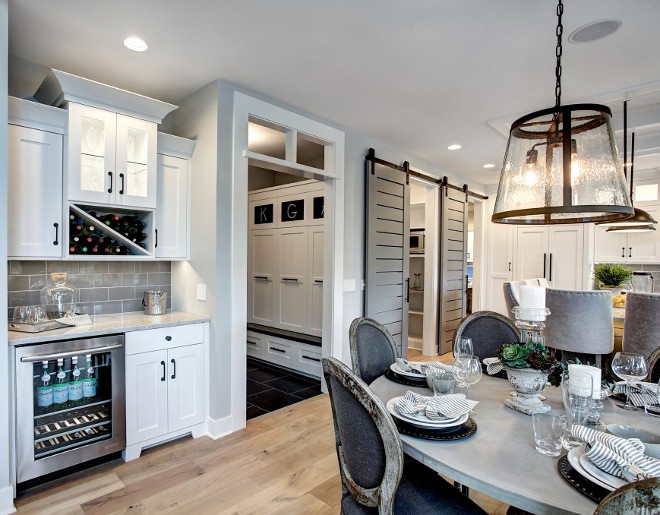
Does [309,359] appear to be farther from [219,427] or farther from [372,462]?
[372,462]

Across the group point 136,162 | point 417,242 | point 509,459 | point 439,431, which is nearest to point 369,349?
point 439,431

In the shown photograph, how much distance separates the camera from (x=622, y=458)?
101cm

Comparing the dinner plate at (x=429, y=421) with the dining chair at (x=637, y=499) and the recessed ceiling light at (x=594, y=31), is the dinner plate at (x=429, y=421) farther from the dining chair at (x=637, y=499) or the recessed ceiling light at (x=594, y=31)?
the recessed ceiling light at (x=594, y=31)

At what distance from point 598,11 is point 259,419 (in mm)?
3541

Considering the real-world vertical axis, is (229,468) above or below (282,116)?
below

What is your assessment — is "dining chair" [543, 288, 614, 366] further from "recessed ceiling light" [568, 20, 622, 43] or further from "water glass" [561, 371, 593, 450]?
"water glass" [561, 371, 593, 450]

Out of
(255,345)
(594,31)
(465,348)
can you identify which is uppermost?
(594,31)

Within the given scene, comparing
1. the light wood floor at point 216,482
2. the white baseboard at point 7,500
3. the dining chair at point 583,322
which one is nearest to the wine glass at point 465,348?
the light wood floor at point 216,482

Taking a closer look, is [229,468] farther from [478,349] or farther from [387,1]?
[387,1]

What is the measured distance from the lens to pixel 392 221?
4453 mm

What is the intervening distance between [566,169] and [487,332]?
48.9 inches

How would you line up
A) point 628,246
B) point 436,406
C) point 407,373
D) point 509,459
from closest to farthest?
1. point 509,459
2. point 436,406
3. point 407,373
4. point 628,246

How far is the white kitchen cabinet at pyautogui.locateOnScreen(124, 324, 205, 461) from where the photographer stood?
2562mm

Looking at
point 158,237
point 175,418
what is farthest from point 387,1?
point 175,418
